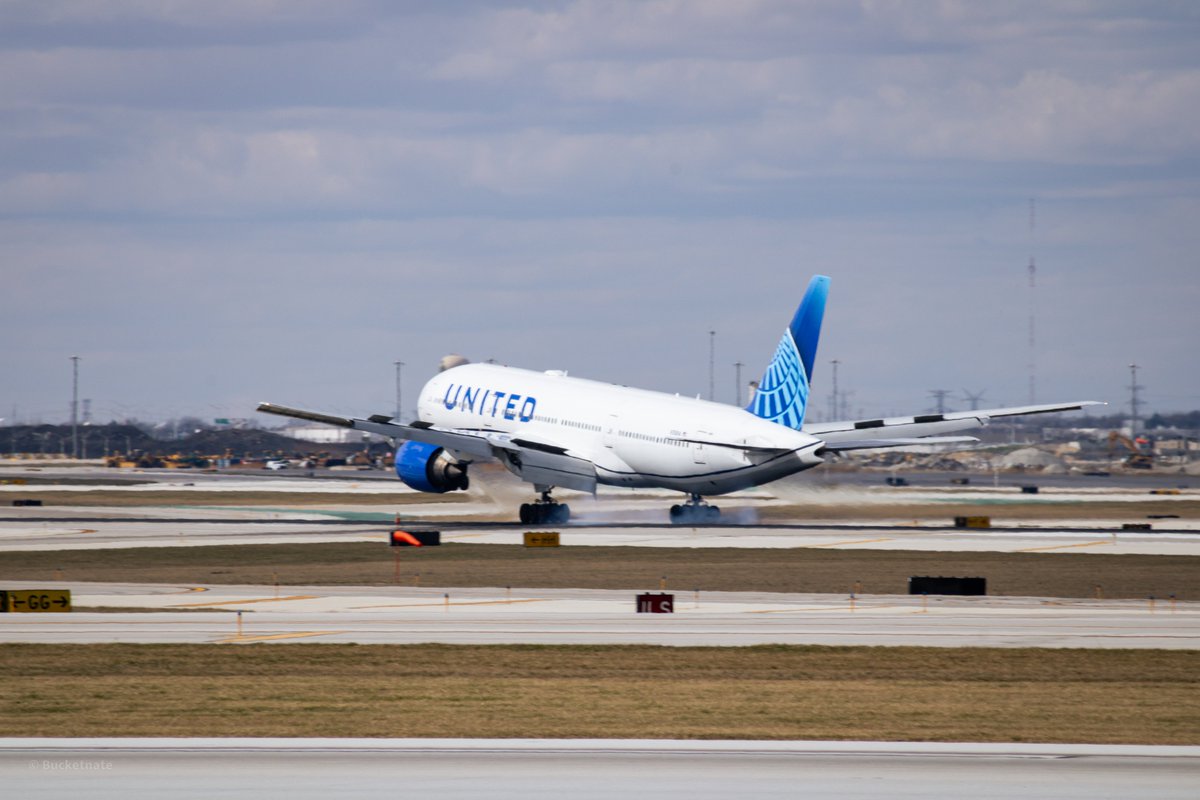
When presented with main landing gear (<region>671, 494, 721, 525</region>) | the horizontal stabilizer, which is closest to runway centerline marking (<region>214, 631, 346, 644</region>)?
the horizontal stabilizer

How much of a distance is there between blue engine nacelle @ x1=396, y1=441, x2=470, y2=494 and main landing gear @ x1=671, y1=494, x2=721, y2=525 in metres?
10.6

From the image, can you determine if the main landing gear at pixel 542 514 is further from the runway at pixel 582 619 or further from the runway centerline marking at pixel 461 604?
the runway centerline marking at pixel 461 604

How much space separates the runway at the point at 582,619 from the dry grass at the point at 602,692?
5.42 ft

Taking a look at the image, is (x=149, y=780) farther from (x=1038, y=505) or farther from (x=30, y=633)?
(x=1038, y=505)

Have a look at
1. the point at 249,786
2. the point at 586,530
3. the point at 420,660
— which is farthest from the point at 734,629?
A: the point at 586,530

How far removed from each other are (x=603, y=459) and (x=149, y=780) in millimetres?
52890

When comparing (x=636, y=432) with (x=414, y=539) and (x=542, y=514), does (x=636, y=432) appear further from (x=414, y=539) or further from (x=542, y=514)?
(x=414, y=539)

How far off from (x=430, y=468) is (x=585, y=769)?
5491cm

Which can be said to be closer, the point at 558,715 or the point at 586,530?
the point at 558,715

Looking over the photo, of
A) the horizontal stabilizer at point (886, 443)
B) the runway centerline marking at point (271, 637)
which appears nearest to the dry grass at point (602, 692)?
the runway centerline marking at point (271, 637)

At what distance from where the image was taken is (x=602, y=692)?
1075 inches

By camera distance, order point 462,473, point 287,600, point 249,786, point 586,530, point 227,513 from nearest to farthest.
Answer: point 249,786 → point 287,600 → point 586,530 → point 462,473 → point 227,513

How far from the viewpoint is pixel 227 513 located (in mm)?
81188

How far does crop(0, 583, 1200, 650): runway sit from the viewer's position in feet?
111
